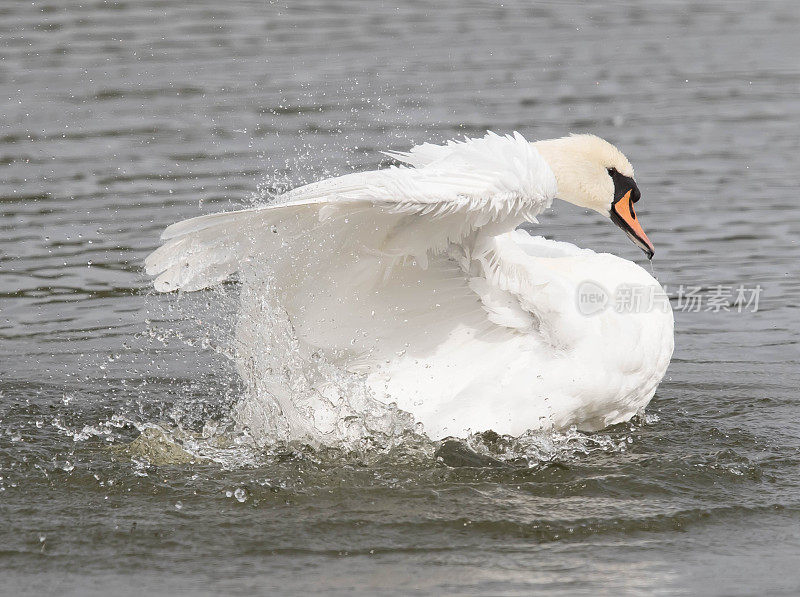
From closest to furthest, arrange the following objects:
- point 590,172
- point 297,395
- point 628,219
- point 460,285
Answer: point 460,285
point 297,395
point 590,172
point 628,219

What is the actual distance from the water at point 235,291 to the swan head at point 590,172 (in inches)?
52.9

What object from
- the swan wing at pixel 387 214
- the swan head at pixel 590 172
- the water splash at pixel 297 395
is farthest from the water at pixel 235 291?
the swan head at pixel 590 172

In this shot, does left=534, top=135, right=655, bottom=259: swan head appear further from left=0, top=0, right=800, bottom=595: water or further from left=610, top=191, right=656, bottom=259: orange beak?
left=0, top=0, right=800, bottom=595: water

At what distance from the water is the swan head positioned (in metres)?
1.34

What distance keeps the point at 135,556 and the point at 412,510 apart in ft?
4.46

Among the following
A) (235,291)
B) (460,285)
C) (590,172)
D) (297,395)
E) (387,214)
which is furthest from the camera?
(235,291)

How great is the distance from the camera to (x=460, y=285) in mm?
6863

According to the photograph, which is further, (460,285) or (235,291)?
(235,291)

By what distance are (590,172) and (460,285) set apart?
45.6 inches

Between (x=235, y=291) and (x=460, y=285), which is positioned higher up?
(x=460, y=285)

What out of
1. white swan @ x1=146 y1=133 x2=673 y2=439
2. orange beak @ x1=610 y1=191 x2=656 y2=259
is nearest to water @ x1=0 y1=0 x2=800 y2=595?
white swan @ x1=146 y1=133 x2=673 y2=439

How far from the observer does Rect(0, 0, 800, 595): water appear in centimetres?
584

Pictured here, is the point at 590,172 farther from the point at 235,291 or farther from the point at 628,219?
the point at 235,291

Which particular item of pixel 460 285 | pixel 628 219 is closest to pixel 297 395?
pixel 460 285
